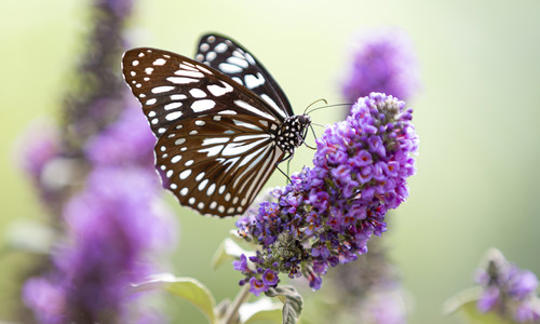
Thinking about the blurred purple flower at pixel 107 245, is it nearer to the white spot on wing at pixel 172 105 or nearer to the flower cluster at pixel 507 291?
the white spot on wing at pixel 172 105

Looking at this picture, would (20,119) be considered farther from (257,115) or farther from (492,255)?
(492,255)

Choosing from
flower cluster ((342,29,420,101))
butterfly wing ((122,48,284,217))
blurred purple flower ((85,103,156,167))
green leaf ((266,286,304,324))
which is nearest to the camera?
green leaf ((266,286,304,324))

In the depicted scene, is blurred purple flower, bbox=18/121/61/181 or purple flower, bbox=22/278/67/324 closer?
purple flower, bbox=22/278/67/324

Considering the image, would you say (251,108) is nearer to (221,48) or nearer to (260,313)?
(221,48)

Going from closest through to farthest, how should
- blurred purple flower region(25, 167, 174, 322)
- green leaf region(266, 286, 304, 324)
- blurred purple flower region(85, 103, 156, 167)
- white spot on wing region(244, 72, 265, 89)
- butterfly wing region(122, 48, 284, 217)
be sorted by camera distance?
green leaf region(266, 286, 304, 324), blurred purple flower region(25, 167, 174, 322), butterfly wing region(122, 48, 284, 217), white spot on wing region(244, 72, 265, 89), blurred purple flower region(85, 103, 156, 167)

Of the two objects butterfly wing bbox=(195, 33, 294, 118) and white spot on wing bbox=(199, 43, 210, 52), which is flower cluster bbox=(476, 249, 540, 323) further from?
white spot on wing bbox=(199, 43, 210, 52)

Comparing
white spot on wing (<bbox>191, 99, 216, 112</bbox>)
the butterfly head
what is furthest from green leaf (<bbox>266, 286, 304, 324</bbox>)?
white spot on wing (<bbox>191, 99, 216, 112</bbox>)
